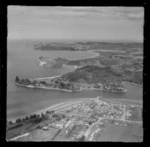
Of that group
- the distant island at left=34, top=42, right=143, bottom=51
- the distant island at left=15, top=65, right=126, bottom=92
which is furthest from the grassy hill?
the distant island at left=34, top=42, right=143, bottom=51

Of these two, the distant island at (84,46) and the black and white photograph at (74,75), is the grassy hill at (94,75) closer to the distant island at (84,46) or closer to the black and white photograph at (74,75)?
the black and white photograph at (74,75)

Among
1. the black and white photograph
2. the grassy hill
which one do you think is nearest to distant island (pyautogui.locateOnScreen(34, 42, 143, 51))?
the black and white photograph

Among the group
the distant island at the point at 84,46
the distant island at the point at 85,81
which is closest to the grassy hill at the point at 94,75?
the distant island at the point at 85,81

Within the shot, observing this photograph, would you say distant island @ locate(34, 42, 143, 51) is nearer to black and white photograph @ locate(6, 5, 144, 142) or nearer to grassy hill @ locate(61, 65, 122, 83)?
black and white photograph @ locate(6, 5, 144, 142)

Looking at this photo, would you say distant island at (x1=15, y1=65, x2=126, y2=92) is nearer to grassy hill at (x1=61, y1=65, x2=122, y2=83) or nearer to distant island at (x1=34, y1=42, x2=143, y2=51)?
grassy hill at (x1=61, y1=65, x2=122, y2=83)

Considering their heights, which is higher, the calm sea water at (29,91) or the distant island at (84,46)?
the distant island at (84,46)

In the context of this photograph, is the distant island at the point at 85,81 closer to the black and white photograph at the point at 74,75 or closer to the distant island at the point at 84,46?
the black and white photograph at the point at 74,75

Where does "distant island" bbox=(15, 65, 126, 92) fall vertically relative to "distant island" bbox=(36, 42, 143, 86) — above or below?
below
